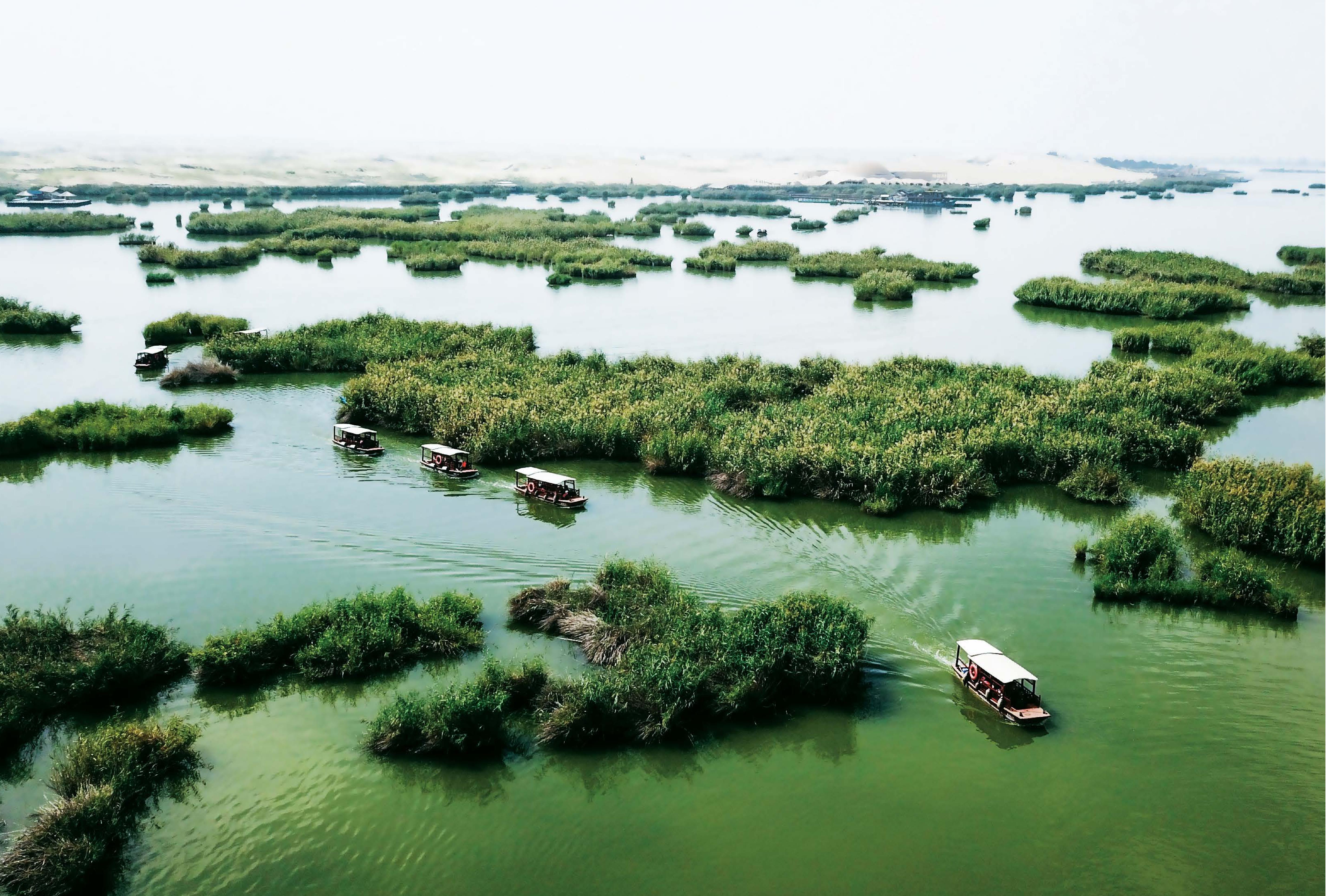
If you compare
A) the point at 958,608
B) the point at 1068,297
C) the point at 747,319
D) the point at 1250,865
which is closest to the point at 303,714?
the point at 958,608

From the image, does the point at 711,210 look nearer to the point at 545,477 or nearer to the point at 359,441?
the point at 359,441

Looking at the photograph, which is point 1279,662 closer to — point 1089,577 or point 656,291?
point 1089,577

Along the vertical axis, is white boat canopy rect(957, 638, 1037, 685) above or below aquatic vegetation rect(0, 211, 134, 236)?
below

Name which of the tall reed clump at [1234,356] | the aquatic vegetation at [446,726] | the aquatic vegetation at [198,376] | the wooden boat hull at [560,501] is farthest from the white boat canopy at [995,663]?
the aquatic vegetation at [198,376]

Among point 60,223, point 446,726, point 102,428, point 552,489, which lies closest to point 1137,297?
point 552,489

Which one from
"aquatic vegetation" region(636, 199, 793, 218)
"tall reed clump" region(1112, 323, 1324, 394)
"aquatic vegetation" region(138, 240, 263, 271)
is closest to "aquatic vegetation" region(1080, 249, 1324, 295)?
"tall reed clump" region(1112, 323, 1324, 394)

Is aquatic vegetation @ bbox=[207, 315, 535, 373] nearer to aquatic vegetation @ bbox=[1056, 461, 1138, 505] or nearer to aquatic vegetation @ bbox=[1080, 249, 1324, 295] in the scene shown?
aquatic vegetation @ bbox=[1056, 461, 1138, 505]
